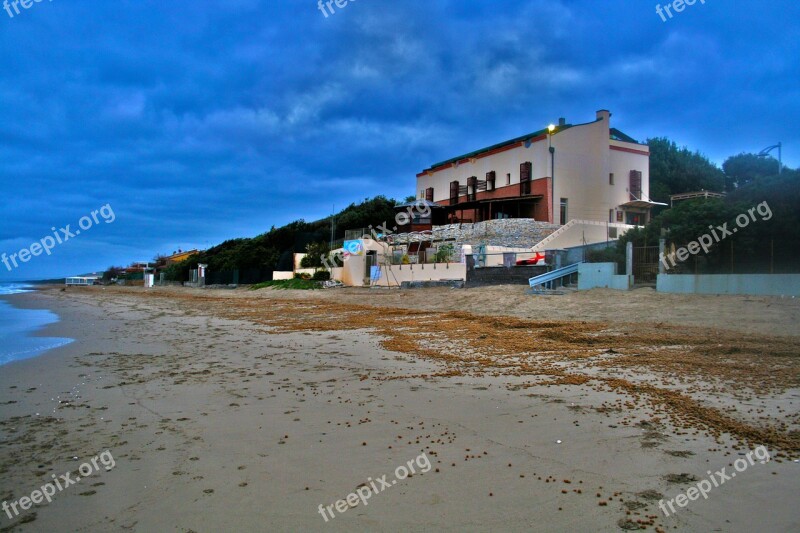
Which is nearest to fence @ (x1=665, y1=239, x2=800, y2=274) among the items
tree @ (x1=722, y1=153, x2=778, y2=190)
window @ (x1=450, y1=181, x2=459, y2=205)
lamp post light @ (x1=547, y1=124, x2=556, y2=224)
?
lamp post light @ (x1=547, y1=124, x2=556, y2=224)

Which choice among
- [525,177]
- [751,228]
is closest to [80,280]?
[525,177]

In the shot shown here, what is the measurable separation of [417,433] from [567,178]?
42.7m

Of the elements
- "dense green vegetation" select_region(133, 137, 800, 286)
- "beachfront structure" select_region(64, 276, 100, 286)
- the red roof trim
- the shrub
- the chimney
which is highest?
the chimney

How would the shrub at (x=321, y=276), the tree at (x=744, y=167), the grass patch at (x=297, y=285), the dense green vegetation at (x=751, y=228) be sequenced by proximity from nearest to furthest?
1. the dense green vegetation at (x=751, y=228)
2. the grass patch at (x=297, y=285)
3. the shrub at (x=321, y=276)
4. the tree at (x=744, y=167)

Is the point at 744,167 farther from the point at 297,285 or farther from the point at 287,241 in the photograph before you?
the point at 287,241

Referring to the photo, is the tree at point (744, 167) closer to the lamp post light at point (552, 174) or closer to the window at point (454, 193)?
the lamp post light at point (552, 174)

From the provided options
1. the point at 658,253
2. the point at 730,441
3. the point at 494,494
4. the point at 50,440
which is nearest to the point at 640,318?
the point at 658,253

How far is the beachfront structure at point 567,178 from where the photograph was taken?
1703 inches

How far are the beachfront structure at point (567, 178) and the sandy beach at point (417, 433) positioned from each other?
1365 inches

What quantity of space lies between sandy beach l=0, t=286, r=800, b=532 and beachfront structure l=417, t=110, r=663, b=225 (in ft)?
114

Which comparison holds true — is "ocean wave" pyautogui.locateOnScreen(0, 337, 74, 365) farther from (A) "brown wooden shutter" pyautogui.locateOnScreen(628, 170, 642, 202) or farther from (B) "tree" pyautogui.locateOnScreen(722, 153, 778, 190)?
(B) "tree" pyautogui.locateOnScreen(722, 153, 778, 190)

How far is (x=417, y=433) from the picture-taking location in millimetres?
4734

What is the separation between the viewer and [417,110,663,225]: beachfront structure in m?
43.2

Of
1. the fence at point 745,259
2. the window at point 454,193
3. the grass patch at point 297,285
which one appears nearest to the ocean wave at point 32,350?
the fence at point 745,259
